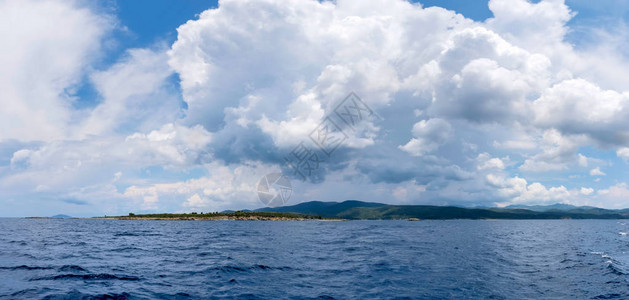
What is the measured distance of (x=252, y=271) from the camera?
31.5 metres

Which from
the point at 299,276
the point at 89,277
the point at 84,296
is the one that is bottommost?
the point at 299,276

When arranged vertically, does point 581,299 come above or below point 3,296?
below

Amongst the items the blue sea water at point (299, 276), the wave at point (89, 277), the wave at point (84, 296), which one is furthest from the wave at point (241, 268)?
the wave at point (84, 296)

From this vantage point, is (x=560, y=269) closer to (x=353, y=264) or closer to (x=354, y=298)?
(x=353, y=264)

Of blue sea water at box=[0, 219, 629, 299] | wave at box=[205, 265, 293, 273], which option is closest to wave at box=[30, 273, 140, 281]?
blue sea water at box=[0, 219, 629, 299]

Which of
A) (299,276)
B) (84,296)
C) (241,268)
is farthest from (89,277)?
(299,276)

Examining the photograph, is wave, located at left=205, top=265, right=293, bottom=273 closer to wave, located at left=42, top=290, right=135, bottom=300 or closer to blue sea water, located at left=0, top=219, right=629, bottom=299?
blue sea water, located at left=0, top=219, right=629, bottom=299

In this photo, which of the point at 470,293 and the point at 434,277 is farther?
the point at 434,277

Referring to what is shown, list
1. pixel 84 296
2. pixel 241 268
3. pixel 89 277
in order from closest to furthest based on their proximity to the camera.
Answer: pixel 84 296
pixel 89 277
pixel 241 268

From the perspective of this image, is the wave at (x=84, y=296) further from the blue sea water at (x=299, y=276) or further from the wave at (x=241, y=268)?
the wave at (x=241, y=268)

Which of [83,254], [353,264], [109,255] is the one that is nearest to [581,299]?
[353,264]

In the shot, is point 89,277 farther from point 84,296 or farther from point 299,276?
point 299,276

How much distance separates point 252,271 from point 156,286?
902cm

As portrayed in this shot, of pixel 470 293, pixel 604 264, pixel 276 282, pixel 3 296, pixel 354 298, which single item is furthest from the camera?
Result: pixel 604 264
